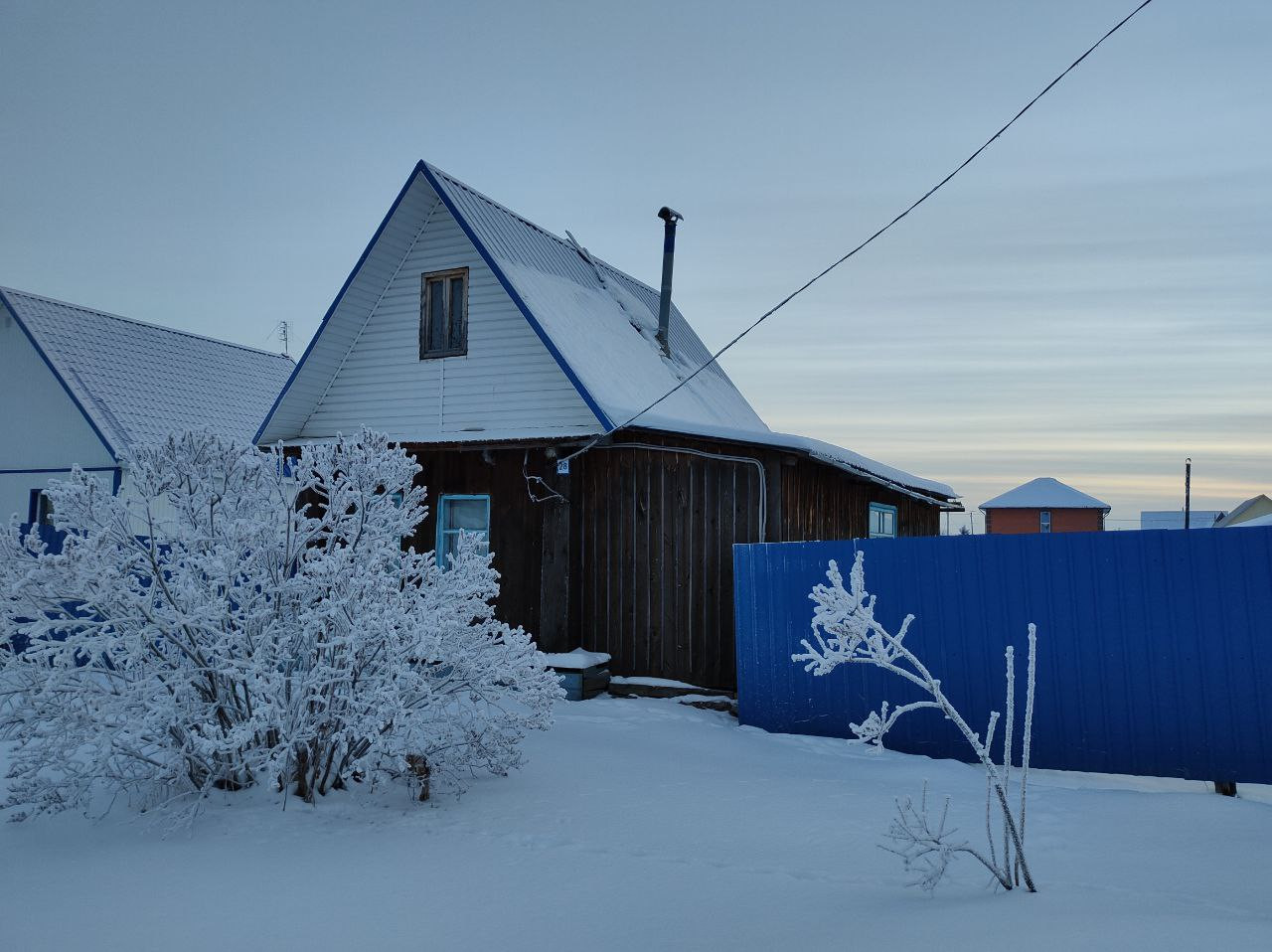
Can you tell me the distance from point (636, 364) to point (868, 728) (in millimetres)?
9441

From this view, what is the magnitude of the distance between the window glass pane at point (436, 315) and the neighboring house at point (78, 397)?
7.99 meters

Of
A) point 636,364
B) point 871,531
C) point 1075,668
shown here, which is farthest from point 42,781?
point 871,531

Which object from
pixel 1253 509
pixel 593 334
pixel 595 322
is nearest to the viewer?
pixel 593 334

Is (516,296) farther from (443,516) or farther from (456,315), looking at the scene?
(443,516)

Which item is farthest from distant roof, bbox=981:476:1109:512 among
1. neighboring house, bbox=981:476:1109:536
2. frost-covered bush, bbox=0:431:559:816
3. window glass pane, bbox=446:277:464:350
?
frost-covered bush, bbox=0:431:559:816

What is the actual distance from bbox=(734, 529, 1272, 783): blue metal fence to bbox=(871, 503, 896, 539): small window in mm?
8755

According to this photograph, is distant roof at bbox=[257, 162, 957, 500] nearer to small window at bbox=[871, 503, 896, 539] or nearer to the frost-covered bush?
small window at bbox=[871, 503, 896, 539]

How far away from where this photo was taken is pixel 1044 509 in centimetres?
4694

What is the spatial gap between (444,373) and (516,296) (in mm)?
1675

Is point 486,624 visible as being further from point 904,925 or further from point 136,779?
point 904,925

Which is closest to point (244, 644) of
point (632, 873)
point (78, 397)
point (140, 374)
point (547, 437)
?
point (632, 873)

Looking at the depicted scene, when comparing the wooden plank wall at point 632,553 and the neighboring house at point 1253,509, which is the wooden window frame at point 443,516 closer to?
the wooden plank wall at point 632,553

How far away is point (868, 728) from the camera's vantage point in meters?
4.02

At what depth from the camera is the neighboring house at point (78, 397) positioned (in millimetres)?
17938
